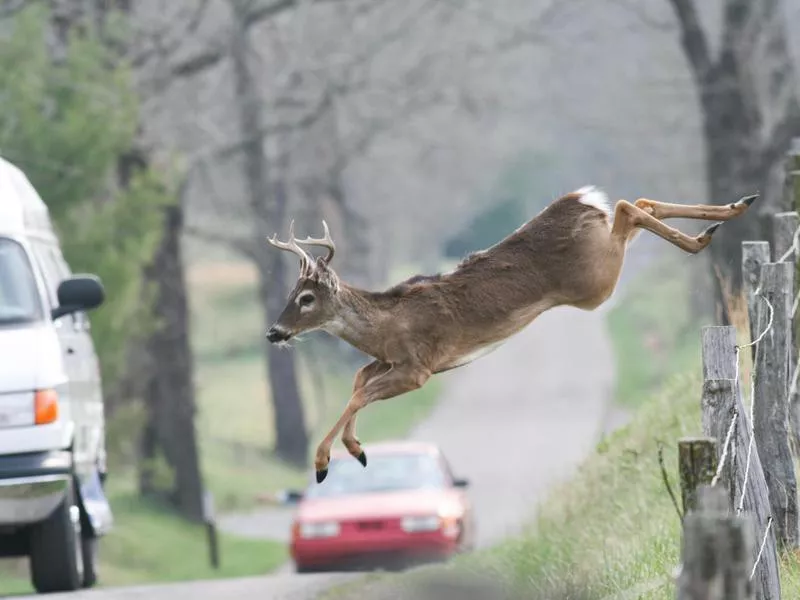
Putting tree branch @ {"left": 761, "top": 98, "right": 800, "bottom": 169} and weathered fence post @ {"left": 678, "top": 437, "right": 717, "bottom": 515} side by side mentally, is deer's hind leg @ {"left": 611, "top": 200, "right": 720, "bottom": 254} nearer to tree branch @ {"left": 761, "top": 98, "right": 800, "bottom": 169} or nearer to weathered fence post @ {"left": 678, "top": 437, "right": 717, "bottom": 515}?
weathered fence post @ {"left": 678, "top": 437, "right": 717, "bottom": 515}

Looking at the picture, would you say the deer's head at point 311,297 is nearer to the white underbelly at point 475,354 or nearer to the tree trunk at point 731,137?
the white underbelly at point 475,354

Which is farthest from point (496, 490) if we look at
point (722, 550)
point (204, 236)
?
point (722, 550)

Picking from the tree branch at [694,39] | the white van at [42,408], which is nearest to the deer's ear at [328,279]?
the white van at [42,408]

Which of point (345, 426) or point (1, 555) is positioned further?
point (1, 555)

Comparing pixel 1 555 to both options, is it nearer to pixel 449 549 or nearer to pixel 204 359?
pixel 449 549

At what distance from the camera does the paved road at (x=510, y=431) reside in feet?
40.4

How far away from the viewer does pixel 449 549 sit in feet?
56.1

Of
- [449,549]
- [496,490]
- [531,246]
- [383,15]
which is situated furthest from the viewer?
[383,15]

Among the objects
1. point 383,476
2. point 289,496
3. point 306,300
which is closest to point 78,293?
point 306,300

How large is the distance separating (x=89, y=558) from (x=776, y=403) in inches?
244

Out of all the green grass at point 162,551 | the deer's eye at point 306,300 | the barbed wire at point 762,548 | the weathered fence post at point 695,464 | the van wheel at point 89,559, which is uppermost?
the deer's eye at point 306,300

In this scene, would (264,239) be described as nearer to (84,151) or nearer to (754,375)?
(84,151)

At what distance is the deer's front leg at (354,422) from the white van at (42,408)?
3335 mm

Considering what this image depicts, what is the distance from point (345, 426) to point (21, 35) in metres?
14.4
